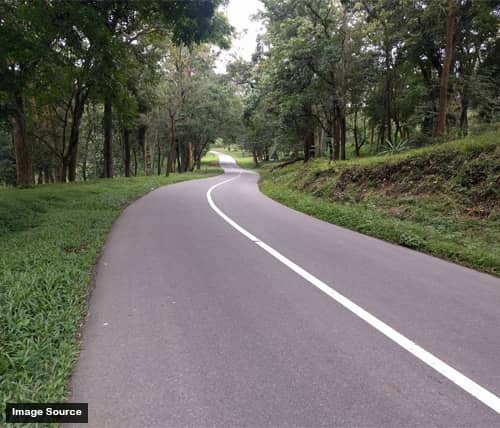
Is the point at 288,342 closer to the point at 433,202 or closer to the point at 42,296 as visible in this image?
the point at 42,296

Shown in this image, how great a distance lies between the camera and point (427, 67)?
2244cm

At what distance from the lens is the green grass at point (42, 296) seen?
8.62 feet

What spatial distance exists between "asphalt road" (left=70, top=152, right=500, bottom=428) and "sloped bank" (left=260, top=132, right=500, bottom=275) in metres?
1.15

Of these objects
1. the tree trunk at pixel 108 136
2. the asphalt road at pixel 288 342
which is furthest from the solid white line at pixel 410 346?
the tree trunk at pixel 108 136

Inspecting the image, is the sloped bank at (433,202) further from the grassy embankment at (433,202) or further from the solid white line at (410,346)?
the solid white line at (410,346)

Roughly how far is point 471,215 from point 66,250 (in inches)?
348

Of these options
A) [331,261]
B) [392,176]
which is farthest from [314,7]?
[331,261]

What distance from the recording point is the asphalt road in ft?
7.84

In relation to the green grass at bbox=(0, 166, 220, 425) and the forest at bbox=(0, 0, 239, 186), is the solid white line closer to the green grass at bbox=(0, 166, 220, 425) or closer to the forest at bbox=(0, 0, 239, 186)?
the green grass at bbox=(0, 166, 220, 425)

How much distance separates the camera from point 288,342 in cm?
326

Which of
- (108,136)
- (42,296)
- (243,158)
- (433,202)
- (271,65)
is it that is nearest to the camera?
(42,296)

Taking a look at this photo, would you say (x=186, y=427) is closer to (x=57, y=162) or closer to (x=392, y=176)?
(x=392, y=176)

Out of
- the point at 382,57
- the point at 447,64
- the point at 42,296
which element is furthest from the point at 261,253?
the point at 382,57

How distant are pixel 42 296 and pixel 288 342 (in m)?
2.92
